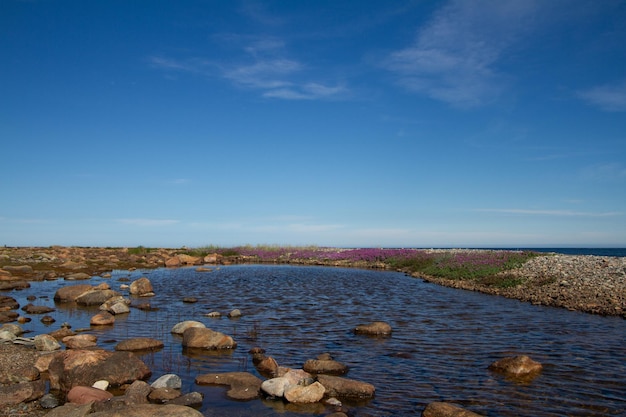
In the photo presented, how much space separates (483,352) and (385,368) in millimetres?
3873

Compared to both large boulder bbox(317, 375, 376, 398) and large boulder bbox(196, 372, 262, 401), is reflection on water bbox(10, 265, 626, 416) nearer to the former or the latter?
large boulder bbox(196, 372, 262, 401)

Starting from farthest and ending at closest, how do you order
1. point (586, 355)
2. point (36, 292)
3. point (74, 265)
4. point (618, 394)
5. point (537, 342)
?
point (74, 265) → point (36, 292) → point (537, 342) → point (586, 355) → point (618, 394)

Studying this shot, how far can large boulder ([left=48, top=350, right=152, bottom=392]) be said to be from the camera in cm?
1098

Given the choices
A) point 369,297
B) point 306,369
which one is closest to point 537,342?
point 306,369

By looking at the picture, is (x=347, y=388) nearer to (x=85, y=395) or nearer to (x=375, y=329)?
(x=85, y=395)

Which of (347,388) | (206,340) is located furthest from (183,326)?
(347,388)

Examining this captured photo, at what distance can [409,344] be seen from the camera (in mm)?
15586

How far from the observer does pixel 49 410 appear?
9.37 meters

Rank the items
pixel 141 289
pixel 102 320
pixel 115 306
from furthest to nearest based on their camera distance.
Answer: pixel 141 289 → pixel 115 306 → pixel 102 320

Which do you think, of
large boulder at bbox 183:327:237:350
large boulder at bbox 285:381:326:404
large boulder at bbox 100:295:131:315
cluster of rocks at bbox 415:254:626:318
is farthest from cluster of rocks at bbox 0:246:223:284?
cluster of rocks at bbox 415:254:626:318

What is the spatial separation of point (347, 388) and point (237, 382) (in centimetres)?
280

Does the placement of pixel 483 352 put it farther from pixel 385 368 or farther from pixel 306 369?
pixel 306 369

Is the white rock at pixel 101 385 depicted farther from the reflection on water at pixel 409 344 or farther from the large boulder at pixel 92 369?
the reflection on water at pixel 409 344

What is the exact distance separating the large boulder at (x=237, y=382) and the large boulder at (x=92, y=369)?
5.81 feet
